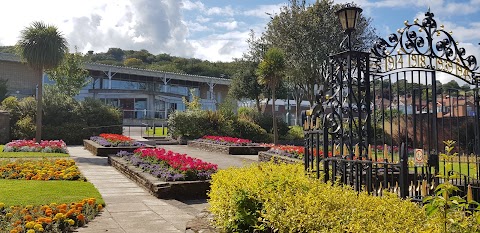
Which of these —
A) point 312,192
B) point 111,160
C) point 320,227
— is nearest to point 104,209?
point 312,192

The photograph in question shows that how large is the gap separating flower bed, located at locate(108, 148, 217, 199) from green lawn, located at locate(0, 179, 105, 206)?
109cm

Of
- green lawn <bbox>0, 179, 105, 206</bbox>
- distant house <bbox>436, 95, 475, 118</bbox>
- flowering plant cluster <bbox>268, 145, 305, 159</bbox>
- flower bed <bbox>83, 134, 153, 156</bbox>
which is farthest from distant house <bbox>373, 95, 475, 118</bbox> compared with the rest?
flower bed <bbox>83, 134, 153, 156</bbox>

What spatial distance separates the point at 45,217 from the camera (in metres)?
5.44

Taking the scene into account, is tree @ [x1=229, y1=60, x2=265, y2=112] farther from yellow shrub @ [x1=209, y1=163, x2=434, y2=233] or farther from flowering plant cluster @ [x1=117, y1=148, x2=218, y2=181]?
yellow shrub @ [x1=209, y1=163, x2=434, y2=233]

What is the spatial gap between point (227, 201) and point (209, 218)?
72 centimetres

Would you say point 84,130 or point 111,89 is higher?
point 111,89

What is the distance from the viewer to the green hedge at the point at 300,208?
3045 mm

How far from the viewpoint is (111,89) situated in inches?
1873

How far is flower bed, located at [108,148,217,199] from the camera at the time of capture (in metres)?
8.15

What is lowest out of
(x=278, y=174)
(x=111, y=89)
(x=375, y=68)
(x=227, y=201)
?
(x=227, y=201)

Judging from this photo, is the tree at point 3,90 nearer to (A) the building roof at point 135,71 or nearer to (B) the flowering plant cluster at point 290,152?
(A) the building roof at point 135,71

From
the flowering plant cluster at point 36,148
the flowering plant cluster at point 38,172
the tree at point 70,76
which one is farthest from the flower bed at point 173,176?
the tree at point 70,76

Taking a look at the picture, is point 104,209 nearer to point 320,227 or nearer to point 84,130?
point 320,227

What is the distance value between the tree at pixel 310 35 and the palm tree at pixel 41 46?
1394 cm
